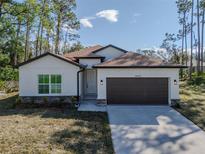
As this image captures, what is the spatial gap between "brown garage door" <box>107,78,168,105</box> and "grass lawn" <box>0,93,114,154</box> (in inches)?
129

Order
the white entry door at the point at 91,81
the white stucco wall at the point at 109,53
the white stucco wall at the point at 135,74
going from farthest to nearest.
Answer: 1. the white stucco wall at the point at 109,53
2. the white entry door at the point at 91,81
3. the white stucco wall at the point at 135,74

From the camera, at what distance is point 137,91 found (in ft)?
54.9

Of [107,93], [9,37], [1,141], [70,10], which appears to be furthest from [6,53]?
[1,141]

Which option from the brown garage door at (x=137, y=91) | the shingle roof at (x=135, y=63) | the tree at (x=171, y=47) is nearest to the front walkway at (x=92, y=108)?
the brown garage door at (x=137, y=91)

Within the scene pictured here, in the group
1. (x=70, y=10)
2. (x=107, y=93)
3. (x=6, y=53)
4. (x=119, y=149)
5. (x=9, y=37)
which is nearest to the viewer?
(x=119, y=149)

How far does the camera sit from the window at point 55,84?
55.5 ft

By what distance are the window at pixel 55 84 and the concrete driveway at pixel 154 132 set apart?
416cm

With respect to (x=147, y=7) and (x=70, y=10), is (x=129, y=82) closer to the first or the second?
(x=147, y=7)

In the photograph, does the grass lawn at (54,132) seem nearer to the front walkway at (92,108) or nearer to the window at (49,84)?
the front walkway at (92,108)

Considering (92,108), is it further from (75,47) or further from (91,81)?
(75,47)

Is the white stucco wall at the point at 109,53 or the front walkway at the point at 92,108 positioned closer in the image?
the front walkway at the point at 92,108

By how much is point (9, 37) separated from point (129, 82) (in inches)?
608

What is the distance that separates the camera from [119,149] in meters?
8.15

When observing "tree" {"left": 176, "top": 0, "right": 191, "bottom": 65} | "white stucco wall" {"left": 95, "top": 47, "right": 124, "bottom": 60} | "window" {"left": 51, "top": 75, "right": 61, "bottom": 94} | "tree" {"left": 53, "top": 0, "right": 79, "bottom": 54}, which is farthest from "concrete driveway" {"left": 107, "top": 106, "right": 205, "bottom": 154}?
"tree" {"left": 176, "top": 0, "right": 191, "bottom": 65}
